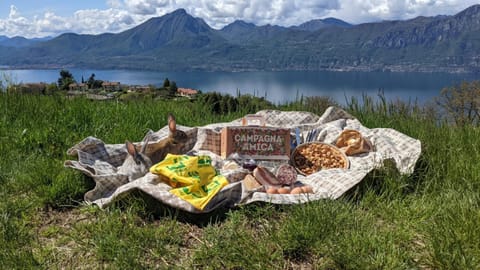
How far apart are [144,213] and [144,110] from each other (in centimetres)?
310

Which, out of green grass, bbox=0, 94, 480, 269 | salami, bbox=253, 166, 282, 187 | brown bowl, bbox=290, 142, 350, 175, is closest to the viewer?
green grass, bbox=0, 94, 480, 269

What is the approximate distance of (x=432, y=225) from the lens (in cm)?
245

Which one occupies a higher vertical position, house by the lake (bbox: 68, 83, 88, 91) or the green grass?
house by the lake (bbox: 68, 83, 88, 91)

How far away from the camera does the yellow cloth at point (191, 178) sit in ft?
9.75

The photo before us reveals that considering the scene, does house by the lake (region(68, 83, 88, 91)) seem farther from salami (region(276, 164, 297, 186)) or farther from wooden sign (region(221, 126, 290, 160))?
salami (region(276, 164, 297, 186))

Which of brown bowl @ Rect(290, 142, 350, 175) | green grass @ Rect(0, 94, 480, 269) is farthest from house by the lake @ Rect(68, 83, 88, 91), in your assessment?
brown bowl @ Rect(290, 142, 350, 175)

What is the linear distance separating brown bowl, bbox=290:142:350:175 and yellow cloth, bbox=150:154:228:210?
3.49 feet

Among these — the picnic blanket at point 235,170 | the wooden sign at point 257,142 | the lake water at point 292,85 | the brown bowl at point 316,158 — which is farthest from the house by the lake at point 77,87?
the brown bowl at point 316,158

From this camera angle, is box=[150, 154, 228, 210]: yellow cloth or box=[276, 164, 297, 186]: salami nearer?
box=[150, 154, 228, 210]: yellow cloth

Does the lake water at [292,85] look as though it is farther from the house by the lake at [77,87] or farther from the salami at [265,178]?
the salami at [265,178]

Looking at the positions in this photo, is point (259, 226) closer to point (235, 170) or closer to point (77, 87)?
point (235, 170)

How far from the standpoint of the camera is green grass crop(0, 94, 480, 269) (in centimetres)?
225

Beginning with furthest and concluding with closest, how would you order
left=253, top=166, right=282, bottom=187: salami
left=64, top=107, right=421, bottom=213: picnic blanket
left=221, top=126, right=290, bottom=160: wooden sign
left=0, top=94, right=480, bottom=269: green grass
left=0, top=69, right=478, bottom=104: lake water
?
left=0, top=69, right=478, bottom=104: lake water, left=221, top=126, right=290, bottom=160: wooden sign, left=253, top=166, right=282, bottom=187: salami, left=64, top=107, right=421, bottom=213: picnic blanket, left=0, top=94, right=480, bottom=269: green grass

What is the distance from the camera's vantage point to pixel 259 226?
8.86ft
